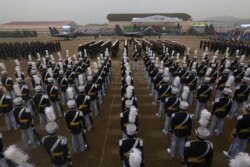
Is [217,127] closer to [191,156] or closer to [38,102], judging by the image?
[191,156]

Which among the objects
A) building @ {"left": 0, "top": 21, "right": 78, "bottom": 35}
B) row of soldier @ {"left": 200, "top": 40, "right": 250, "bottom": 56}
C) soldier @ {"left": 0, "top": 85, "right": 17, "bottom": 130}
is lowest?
soldier @ {"left": 0, "top": 85, "right": 17, "bottom": 130}

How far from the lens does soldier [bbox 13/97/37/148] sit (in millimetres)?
7449

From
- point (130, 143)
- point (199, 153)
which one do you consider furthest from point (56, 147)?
point (199, 153)

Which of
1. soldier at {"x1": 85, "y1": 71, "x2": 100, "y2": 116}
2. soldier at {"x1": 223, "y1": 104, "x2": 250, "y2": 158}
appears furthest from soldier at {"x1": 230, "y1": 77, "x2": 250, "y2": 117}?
soldier at {"x1": 85, "y1": 71, "x2": 100, "y2": 116}

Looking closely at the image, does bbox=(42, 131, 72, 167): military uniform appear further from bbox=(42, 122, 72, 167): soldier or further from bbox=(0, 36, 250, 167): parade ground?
bbox=(0, 36, 250, 167): parade ground

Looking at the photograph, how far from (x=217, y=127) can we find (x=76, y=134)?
19.1 feet

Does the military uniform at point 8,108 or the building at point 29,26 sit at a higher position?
the building at point 29,26

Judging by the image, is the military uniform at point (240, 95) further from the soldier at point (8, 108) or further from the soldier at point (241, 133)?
the soldier at point (8, 108)

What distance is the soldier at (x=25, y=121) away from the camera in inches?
293

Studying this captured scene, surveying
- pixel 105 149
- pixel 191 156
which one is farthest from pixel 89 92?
pixel 191 156

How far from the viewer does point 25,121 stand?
24.6 feet

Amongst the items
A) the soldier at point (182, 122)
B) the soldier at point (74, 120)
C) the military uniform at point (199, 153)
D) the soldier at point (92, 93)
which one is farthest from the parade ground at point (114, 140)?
the military uniform at point (199, 153)

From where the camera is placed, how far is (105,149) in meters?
8.07

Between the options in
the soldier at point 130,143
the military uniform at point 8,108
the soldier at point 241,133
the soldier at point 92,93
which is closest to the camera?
the soldier at point 130,143
